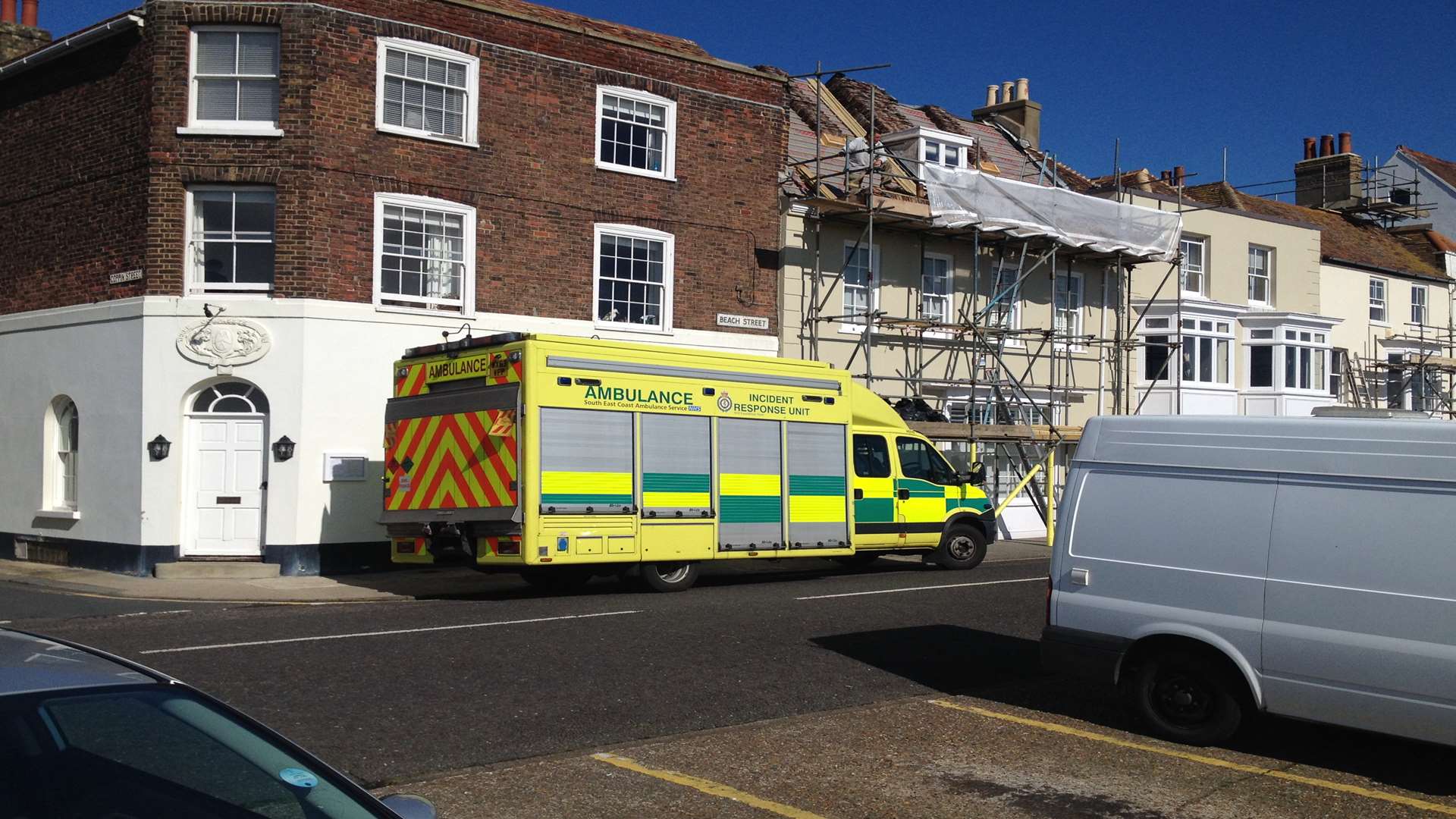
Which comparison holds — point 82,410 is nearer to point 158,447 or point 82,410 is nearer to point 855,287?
point 158,447

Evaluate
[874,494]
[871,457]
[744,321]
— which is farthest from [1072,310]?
[874,494]

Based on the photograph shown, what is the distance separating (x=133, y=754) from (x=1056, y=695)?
7.58 metres

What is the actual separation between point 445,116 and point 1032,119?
17.1m

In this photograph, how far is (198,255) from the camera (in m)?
18.4

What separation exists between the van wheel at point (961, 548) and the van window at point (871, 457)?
62.6 inches

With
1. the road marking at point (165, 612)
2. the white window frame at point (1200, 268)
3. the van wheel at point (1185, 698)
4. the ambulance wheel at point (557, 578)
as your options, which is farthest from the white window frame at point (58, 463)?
the white window frame at point (1200, 268)

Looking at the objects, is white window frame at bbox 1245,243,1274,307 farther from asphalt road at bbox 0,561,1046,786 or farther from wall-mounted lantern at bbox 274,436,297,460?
wall-mounted lantern at bbox 274,436,297,460

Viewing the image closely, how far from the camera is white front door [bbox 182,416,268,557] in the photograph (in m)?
18.3

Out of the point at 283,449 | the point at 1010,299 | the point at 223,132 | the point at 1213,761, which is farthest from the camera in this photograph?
the point at 1010,299

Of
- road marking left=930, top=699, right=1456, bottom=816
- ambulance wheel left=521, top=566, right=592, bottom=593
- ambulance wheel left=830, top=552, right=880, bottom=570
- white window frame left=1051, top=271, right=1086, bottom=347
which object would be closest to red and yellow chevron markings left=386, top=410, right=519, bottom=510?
ambulance wheel left=521, top=566, right=592, bottom=593

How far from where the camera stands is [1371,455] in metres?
7.43

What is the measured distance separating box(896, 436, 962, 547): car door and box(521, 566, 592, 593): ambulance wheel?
4598 mm

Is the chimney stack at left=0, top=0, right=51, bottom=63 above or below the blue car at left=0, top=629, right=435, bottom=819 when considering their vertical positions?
above

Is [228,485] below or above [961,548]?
above
